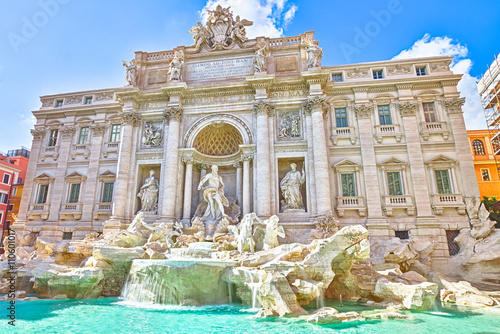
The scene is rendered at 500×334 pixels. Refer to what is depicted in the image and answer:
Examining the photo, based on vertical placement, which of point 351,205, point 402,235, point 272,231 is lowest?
point 402,235

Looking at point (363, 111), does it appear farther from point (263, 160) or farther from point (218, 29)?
point (218, 29)

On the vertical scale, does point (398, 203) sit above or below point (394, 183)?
below

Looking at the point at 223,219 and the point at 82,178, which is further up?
the point at 82,178

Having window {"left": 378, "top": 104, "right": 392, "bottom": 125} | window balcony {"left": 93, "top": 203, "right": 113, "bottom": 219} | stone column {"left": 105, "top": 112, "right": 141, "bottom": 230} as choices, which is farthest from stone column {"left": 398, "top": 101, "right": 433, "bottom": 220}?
window balcony {"left": 93, "top": 203, "right": 113, "bottom": 219}

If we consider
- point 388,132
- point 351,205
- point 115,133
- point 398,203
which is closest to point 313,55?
point 388,132

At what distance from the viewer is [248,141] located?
1812 centimetres

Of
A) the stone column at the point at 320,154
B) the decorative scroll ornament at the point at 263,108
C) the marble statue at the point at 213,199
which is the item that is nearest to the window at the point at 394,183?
the stone column at the point at 320,154

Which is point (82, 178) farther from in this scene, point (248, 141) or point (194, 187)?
point (248, 141)

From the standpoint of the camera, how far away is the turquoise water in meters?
7.48

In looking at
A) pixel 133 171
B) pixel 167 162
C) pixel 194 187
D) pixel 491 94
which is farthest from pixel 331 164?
pixel 491 94

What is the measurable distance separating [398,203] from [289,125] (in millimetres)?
7805

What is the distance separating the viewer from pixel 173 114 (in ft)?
61.9

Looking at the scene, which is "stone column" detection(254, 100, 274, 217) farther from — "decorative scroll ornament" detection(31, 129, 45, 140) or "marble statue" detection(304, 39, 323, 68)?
"decorative scroll ornament" detection(31, 129, 45, 140)

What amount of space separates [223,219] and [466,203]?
13.5 m
